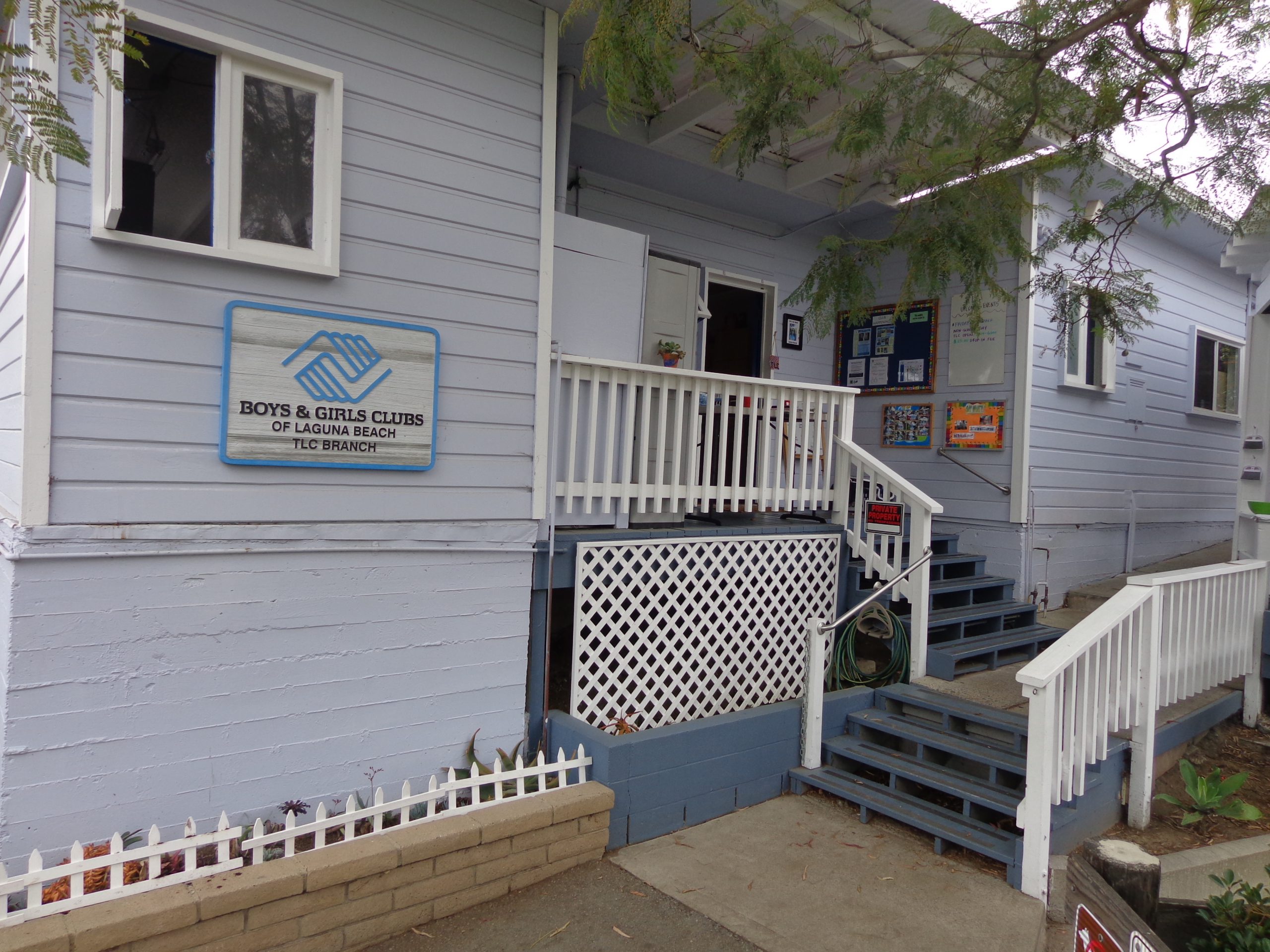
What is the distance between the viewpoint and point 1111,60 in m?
4.89

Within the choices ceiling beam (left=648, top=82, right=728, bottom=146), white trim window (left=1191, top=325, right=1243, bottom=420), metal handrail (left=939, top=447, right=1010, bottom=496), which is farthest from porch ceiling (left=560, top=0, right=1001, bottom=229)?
white trim window (left=1191, top=325, right=1243, bottom=420)

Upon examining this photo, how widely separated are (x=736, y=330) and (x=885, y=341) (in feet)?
5.24

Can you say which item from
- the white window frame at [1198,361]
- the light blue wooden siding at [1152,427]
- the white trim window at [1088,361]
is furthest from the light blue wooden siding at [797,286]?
the white window frame at [1198,361]

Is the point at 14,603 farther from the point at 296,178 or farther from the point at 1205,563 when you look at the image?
the point at 1205,563

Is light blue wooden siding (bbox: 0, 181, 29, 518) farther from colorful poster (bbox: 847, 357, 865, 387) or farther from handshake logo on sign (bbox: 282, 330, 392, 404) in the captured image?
colorful poster (bbox: 847, 357, 865, 387)

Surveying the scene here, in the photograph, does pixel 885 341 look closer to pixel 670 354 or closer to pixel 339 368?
pixel 670 354

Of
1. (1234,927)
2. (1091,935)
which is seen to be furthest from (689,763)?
(1091,935)

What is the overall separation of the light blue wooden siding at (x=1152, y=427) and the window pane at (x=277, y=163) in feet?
21.3

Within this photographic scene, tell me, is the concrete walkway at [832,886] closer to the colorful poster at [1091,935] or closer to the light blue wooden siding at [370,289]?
the colorful poster at [1091,935]

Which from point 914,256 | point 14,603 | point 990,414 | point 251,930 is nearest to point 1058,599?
point 990,414

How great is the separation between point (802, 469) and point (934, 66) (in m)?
2.76

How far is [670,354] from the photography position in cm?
686

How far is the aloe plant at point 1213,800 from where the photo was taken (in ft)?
15.2

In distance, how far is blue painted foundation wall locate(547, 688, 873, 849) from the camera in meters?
4.34
